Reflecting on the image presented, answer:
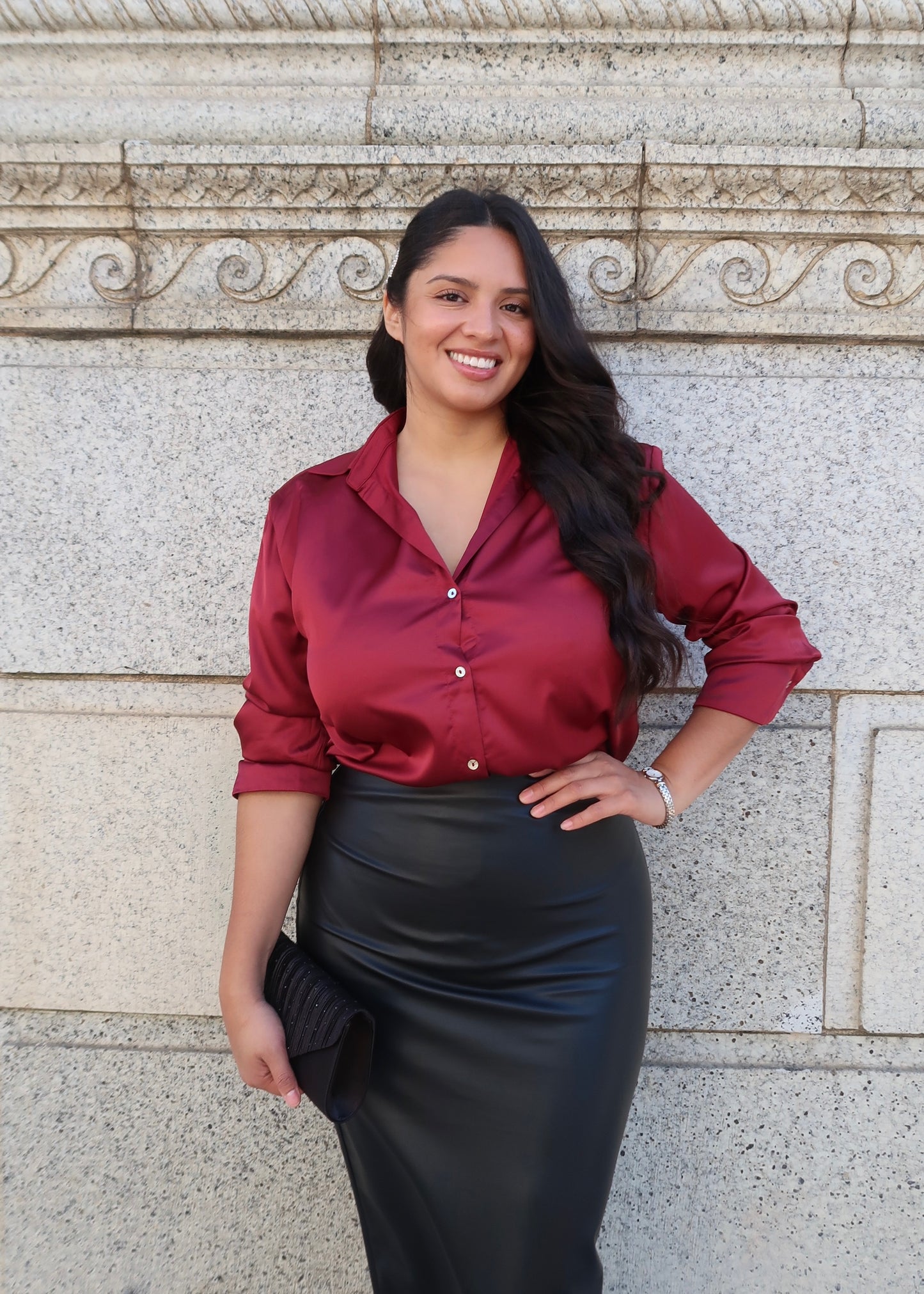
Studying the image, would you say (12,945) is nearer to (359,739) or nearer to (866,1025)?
(359,739)

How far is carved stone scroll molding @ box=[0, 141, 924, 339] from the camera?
2.14 meters

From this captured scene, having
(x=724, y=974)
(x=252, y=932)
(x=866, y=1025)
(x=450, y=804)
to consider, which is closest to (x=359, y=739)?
Answer: (x=450, y=804)

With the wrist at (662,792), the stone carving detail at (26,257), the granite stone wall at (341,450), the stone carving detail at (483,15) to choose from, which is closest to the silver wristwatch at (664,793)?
the wrist at (662,792)

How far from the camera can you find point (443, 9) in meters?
2.20

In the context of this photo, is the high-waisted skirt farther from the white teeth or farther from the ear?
the ear

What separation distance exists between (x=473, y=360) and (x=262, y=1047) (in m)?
1.32

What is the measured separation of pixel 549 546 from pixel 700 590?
0.33m

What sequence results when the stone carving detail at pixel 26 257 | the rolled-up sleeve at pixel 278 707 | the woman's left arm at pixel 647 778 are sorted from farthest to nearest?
the stone carving detail at pixel 26 257 < the rolled-up sleeve at pixel 278 707 < the woman's left arm at pixel 647 778

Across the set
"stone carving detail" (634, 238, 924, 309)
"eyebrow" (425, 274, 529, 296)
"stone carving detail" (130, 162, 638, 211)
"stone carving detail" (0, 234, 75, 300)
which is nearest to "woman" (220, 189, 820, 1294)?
"eyebrow" (425, 274, 529, 296)

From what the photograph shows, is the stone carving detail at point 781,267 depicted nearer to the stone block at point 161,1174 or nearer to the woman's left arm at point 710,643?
the woman's left arm at point 710,643

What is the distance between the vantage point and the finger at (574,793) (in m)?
1.70

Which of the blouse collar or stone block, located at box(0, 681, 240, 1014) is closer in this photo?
the blouse collar

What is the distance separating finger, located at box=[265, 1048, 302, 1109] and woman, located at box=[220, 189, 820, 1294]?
0.03ft

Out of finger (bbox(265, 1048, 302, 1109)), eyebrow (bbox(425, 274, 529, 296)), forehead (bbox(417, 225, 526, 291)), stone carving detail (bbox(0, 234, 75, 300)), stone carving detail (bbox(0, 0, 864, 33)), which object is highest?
stone carving detail (bbox(0, 0, 864, 33))
